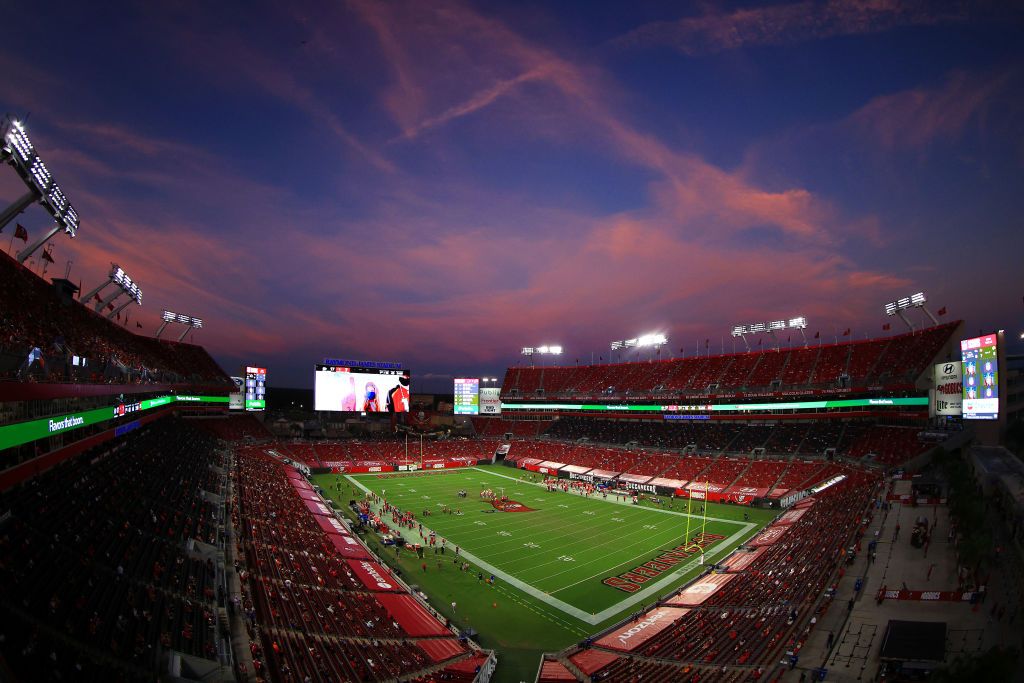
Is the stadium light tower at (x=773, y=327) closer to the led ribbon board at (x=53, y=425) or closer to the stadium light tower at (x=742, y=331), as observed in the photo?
the stadium light tower at (x=742, y=331)

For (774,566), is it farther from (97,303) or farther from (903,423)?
(97,303)

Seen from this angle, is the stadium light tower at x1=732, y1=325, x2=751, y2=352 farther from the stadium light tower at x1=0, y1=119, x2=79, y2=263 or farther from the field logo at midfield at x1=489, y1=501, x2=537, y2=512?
the stadium light tower at x1=0, y1=119, x2=79, y2=263

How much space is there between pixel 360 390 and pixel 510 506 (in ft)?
113

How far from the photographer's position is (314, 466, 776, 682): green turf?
24234mm

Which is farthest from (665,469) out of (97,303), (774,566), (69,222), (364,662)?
(97,303)

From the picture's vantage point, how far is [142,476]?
1037 inches

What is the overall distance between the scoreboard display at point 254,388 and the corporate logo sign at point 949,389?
79577 millimetres

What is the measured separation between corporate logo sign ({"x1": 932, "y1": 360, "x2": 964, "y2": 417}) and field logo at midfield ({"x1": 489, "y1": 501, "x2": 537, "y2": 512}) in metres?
34.0

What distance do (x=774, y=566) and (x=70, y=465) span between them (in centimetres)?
3522

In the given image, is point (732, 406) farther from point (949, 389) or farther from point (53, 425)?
point (53, 425)

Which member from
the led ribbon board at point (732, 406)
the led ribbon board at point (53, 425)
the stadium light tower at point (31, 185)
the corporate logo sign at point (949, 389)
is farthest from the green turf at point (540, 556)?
the stadium light tower at point (31, 185)

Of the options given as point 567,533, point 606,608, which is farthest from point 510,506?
point 606,608

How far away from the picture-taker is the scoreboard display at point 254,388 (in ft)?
247

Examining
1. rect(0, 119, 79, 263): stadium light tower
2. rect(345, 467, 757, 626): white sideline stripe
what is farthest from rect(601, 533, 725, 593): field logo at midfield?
rect(0, 119, 79, 263): stadium light tower
